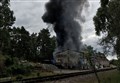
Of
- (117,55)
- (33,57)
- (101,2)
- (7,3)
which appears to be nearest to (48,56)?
(33,57)

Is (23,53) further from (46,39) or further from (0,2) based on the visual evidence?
(0,2)

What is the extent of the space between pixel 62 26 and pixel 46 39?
1292cm

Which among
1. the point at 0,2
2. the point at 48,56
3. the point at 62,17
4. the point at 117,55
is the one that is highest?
the point at 62,17

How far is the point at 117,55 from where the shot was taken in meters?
31.3

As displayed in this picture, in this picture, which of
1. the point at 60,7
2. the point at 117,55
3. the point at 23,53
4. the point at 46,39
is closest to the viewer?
the point at 117,55

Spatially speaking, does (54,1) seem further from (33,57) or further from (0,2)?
(0,2)

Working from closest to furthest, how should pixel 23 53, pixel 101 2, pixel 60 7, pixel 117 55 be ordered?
pixel 117 55, pixel 101 2, pixel 23 53, pixel 60 7

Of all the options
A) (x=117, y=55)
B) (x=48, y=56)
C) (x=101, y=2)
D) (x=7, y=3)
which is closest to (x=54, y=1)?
(x=48, y=56)

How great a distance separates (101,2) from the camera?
38.5m

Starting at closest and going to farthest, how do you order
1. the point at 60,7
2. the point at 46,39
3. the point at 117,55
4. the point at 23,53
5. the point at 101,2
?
the point at 117,55 < the point at 101,2 < the point at 23,53 < the point at 60,7 < the point at 46,39

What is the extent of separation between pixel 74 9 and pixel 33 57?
23.6m

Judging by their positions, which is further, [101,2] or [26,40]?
[26,40]

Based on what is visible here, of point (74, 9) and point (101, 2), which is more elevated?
Result: point (74, 9)

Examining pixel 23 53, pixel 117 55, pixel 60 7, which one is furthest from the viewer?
pixel 60 7
